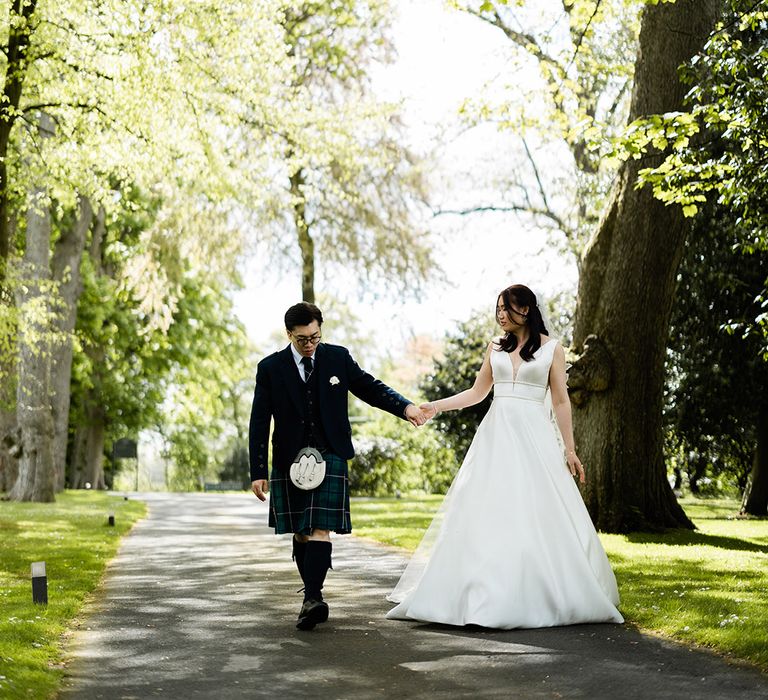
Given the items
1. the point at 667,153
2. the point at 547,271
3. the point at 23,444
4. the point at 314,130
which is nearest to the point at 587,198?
the point at 547,271

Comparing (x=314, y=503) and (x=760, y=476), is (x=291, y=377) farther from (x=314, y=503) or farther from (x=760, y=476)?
(x=760, y=476)

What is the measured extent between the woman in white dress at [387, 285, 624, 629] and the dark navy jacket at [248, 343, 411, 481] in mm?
812

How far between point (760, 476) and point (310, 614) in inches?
632

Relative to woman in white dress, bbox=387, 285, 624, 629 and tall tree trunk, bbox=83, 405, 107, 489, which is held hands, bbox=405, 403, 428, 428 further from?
tall tree trunk, bbox=83, 405, 107, 489

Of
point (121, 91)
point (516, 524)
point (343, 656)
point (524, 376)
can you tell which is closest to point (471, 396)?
point (524, 376)

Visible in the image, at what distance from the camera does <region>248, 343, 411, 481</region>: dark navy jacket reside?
767 cm

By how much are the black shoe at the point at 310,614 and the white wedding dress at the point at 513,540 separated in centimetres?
56

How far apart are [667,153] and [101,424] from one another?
3117 cm

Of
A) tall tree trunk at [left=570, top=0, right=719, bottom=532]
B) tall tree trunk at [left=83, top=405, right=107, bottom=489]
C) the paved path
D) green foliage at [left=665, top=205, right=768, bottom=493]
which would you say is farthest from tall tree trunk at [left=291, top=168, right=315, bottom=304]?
tall tree trunk at [left=83, top=405, right=107, bottom=489]

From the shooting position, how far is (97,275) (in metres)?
36.3

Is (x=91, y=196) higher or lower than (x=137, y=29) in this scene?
lower

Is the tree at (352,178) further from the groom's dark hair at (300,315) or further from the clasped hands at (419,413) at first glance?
the groom's dark hair at (300,315)

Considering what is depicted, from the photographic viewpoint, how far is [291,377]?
7727 mm

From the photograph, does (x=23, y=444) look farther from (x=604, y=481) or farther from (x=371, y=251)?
(x=604, y=481)
